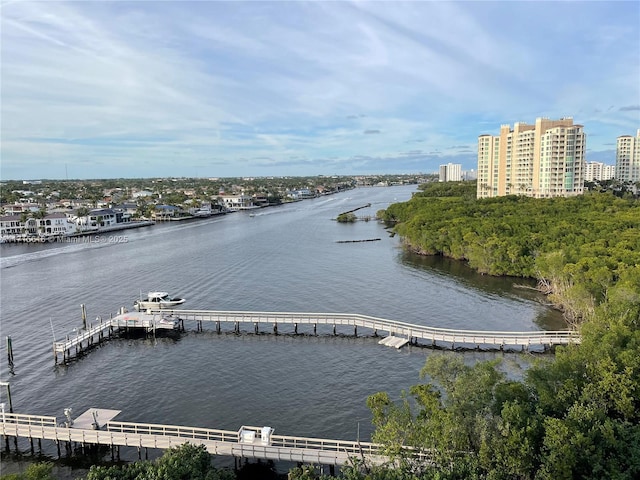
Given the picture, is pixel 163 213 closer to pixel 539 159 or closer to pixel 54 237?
Result: pixel 54 237

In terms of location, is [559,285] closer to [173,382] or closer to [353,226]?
[173,382]

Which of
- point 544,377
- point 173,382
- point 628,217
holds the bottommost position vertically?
point 173,382

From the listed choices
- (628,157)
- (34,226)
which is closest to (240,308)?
(34,226)

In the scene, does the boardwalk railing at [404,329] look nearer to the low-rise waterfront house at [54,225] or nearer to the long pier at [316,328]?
the long pier at [316,328]

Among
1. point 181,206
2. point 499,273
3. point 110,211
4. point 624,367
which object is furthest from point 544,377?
point 181,206

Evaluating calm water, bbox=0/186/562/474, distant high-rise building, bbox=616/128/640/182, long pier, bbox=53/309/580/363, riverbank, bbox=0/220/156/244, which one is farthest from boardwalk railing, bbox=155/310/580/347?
distant high-rise building, bbox=616/128/640/182

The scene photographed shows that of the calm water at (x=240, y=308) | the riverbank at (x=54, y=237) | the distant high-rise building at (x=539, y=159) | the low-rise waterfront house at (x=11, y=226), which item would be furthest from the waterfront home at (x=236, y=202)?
the distant high-rise building at (x=539, y=159)

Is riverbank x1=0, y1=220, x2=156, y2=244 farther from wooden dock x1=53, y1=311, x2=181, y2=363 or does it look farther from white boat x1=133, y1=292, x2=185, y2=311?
wooden dock x1=53, y1=311, x2=181, y2=363
